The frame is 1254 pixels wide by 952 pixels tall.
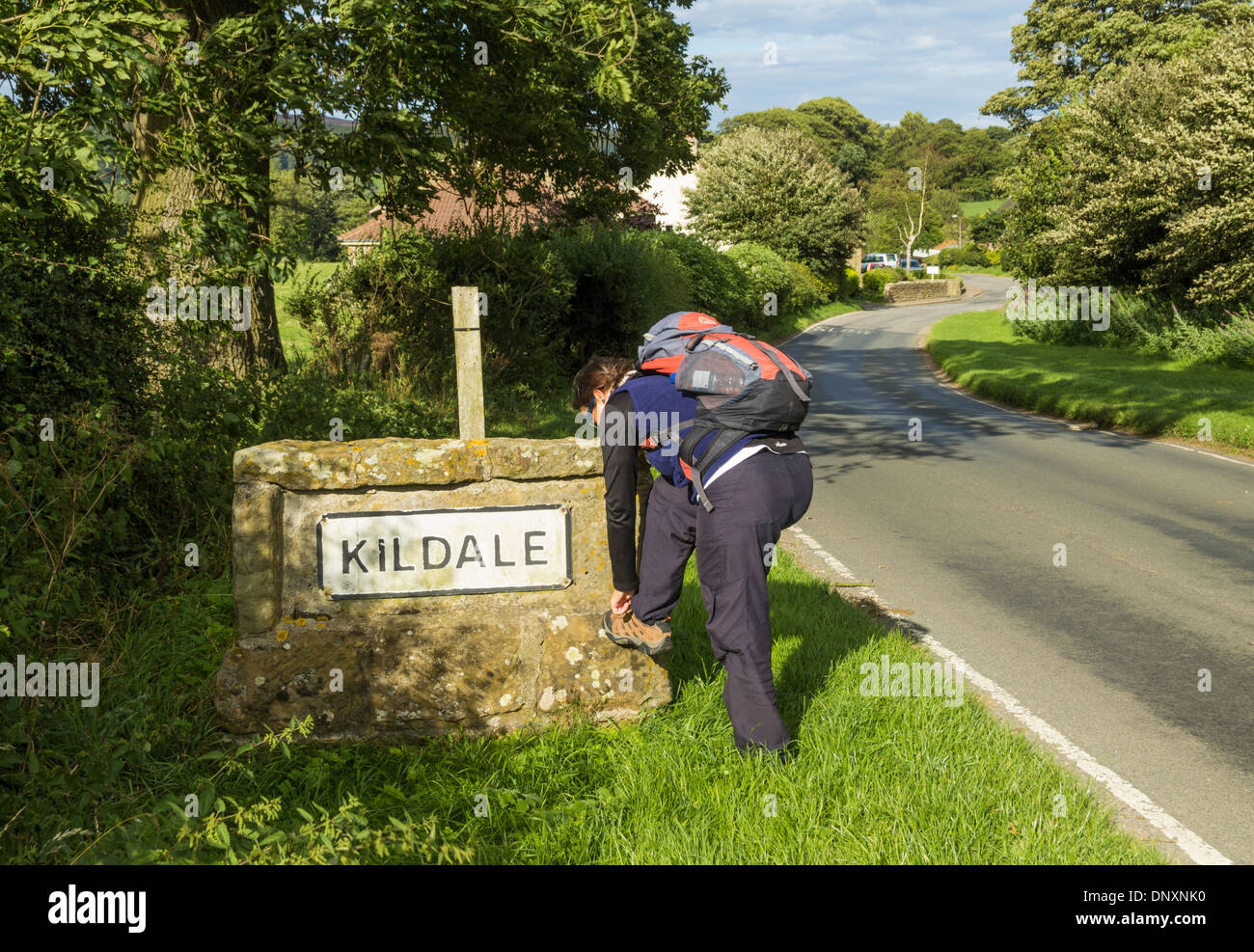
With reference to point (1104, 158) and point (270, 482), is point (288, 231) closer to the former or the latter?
point (270, 482)

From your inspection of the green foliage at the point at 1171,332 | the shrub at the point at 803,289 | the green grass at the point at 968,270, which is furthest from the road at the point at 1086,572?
the green grass at the point at 968,270

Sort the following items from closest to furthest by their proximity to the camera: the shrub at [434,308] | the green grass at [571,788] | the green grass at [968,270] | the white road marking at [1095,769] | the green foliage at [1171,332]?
the green grass at [571,788], the white road marking at [1095,769], the shrub at [434,308], the green foliage at [1171,332], the green grass at [968,270]

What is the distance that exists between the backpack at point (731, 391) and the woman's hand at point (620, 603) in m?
A: 0.70

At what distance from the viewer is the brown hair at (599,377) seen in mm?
4359

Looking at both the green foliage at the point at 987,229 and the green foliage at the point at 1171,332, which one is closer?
the green foliage at the point at 1171,332

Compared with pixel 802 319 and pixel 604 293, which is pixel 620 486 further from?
pixel 802 319

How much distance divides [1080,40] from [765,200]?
19224 millimetres

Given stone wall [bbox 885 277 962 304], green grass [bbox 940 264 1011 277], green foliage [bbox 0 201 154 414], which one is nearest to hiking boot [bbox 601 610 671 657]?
green foliage [bbox 0 201 154 414]

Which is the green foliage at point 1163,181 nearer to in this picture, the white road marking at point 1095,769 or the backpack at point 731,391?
the white road marking at point 1095,769

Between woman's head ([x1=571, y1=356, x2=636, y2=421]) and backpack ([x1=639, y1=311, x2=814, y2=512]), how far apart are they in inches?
13.5

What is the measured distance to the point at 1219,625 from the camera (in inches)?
253

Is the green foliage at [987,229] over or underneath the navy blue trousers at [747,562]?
over

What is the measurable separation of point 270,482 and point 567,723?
173 centimetres

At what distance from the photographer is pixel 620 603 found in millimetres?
4395
